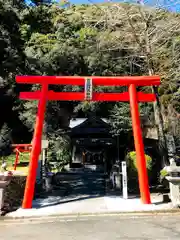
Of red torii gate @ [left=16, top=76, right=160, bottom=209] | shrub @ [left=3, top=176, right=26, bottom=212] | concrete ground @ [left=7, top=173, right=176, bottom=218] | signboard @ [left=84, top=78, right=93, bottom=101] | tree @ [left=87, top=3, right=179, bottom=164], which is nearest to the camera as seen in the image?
concrete ground @ [left=7, top=173, right=176, bottom=218]

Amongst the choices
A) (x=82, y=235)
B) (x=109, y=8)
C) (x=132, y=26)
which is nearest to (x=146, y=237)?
(x=82, y=235)

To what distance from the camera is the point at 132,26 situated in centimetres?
1021

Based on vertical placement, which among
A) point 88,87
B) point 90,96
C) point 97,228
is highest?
point 88,87

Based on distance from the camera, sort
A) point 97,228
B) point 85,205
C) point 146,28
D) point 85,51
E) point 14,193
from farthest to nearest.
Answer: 1. point 85,51
2. point 146,28
3. point 14,193
4. point 85,205
5. point 97,228

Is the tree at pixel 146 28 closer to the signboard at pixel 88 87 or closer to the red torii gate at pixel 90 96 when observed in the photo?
the red torii gate at pixel 90 96

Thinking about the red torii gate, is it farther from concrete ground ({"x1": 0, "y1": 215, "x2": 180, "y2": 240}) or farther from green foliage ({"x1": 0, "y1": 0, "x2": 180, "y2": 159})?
green foliage ({"x1": 0, "y1": 0, "x2": 180, "y2": 159})

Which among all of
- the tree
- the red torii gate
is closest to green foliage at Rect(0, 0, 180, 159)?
the tree

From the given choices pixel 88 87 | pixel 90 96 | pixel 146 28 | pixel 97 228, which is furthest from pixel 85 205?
pixel 146 28

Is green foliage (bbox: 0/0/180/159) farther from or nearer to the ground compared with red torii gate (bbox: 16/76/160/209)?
farther from the ground

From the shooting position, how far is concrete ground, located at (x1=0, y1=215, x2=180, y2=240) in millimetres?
4977

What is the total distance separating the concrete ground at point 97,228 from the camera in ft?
16.3

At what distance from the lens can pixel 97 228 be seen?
5.51m

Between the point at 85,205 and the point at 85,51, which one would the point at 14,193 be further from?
the point at 85,51

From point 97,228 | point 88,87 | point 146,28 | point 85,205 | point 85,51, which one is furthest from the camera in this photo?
point 85,51
